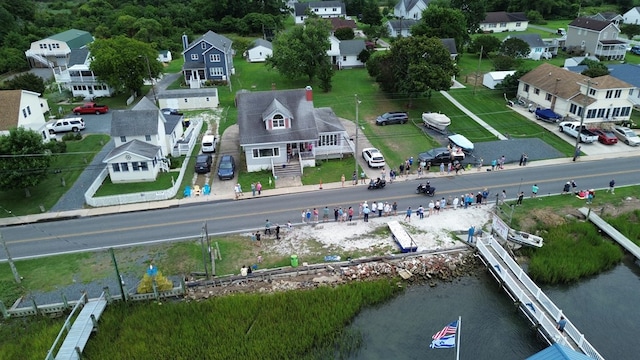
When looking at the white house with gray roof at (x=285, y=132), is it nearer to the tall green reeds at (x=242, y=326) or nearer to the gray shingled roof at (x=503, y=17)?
the tall green reeds at (x=242, y=326)

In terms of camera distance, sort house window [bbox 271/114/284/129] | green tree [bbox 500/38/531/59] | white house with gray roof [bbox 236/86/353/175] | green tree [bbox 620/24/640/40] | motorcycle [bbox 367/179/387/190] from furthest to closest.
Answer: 1. green tree [bbox 620/24/640/40]
2. green tree [bbox 500/38/531/59]
3. house window [bbox 271/114/284/129]
4. white house with gray roof [bbox 236/86/353/175]
5. motorcycle [bbox 367/179/387/190]

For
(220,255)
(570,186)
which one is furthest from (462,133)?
(220,255)

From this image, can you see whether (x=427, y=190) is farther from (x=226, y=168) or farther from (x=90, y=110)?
(x=90, y=110)

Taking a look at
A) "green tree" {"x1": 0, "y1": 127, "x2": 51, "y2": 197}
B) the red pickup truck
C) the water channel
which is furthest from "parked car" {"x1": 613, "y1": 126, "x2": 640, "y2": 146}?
the red pickup truck

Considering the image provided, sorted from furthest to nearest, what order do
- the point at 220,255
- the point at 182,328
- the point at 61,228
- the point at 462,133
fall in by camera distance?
1. the point at 462,133
2. the point at 61,228
3. the point at 220,255
4. the point at 182,328

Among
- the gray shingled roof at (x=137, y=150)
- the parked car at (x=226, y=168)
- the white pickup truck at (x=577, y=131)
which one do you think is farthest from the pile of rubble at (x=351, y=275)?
the white pickup truck at (x=577, y=131)

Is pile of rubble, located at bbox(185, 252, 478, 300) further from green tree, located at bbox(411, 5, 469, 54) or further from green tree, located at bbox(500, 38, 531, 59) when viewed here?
green tree, located at bbox(500, 38, 531, 59)

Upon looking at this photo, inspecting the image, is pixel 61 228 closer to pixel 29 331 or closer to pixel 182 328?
pixel 29 331
